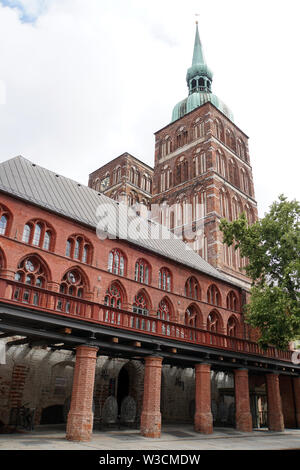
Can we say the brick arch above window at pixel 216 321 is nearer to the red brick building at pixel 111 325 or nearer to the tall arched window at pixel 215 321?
the tall arched window at pixel 215 321

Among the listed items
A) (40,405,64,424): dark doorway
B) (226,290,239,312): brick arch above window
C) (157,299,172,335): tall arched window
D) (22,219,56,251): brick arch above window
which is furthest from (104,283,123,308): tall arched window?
(226,290,239,312): brick arch above window

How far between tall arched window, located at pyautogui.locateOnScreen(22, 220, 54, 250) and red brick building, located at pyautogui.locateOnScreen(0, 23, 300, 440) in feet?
0.17

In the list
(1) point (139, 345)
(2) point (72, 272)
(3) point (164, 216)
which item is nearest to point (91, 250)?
(2) point (72, 272)

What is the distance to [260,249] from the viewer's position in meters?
21.6

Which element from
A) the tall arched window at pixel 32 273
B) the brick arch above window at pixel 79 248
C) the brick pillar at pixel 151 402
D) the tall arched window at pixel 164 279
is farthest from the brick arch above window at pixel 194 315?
the tall arched window at pixel 32 273

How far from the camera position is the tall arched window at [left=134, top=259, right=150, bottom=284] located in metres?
23.2

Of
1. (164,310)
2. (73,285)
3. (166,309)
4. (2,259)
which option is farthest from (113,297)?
(2,259)

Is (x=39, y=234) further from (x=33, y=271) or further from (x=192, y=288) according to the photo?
(x=192, y=288)

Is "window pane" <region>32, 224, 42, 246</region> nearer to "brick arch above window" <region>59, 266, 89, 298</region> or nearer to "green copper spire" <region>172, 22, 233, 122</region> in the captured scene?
"brick arch above window" <region>59, 266, 89, 298</region>

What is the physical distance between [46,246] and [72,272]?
1961mm

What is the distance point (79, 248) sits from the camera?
20562 mm

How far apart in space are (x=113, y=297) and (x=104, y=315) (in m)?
5.17
